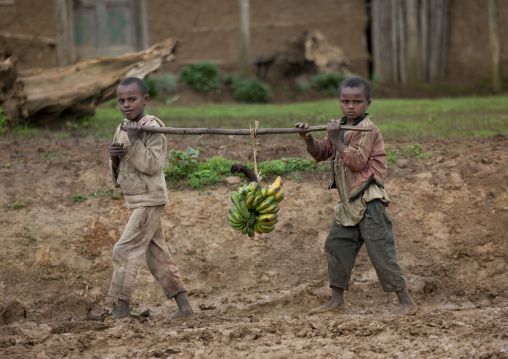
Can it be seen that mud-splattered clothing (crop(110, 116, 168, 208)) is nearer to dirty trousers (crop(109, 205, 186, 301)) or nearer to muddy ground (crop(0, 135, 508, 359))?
dirty trousers (crop(109, 205, 186, 301))

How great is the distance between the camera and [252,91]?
40.9ft

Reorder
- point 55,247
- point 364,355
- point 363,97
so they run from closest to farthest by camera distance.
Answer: point 364,355 < point 363,97 < point 55,247

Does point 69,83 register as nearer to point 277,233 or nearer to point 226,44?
point 277,233

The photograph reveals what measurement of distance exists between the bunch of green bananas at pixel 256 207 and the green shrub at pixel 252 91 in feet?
26.7

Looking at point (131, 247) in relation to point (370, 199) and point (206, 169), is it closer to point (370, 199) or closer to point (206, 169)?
point (370, 199)

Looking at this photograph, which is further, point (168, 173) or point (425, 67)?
point (425, 67)

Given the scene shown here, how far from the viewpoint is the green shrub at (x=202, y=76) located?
12742mm

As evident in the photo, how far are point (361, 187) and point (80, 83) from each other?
5.56 metres

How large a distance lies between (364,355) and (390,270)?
3.24 feet

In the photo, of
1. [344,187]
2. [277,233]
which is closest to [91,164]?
[277,233]

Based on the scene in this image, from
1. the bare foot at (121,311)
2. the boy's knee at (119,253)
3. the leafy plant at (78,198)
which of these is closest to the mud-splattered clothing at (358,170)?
the boy's knee at (119,253)

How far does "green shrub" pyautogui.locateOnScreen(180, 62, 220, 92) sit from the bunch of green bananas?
27.7ft

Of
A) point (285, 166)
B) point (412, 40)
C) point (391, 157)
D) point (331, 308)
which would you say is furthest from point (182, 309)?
point (412, 40)

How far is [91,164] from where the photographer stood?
6.85 metres
